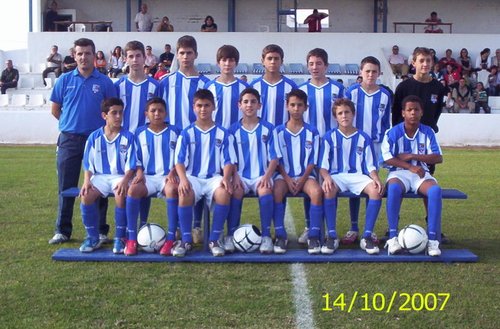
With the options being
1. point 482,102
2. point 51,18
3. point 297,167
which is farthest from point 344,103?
point 51,18

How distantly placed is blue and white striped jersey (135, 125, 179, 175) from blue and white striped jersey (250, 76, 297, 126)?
2.95 feet

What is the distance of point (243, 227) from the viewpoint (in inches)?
222

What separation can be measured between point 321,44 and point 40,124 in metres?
10.1

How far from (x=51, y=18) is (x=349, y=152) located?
842 inches

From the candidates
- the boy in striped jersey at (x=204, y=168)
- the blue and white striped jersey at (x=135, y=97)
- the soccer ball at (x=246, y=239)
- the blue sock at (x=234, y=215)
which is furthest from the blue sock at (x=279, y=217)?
the blue and white striped jersey at (x=135, y=97)

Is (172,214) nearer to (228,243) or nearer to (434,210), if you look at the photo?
(228,243)

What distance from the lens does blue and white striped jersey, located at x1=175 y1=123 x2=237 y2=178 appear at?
18.6 ft

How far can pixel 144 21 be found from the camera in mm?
23953

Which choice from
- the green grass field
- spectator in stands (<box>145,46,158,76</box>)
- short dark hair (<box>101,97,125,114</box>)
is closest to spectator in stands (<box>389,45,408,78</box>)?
spectator in stands (<box>145,46,158,76</box>)

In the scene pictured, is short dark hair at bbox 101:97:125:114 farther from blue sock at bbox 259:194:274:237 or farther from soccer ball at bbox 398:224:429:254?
soccer ball at bbox 398:224:429:254

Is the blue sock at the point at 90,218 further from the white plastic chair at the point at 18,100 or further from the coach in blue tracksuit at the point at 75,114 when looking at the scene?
the white plastic chair at the point at 18,100

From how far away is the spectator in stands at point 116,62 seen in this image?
68.5ft

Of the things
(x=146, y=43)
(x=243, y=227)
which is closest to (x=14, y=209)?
(x=243, y=227)

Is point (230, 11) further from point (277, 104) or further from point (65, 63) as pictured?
point (277, 104)
